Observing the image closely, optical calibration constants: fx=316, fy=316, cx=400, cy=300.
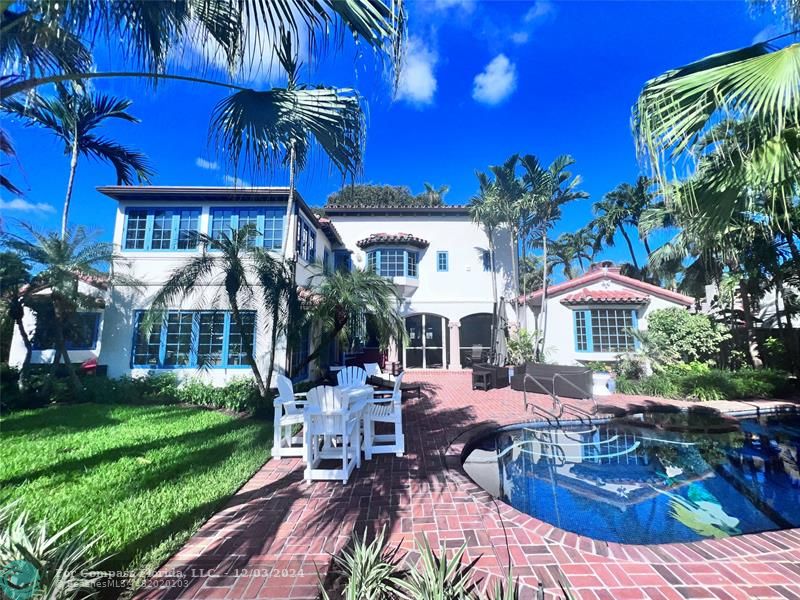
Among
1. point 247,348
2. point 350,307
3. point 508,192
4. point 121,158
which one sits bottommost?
point 247,348

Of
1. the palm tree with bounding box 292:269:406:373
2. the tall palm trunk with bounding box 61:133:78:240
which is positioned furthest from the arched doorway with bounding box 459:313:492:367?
the tall palm trunk with bounding box 61:133:78:240

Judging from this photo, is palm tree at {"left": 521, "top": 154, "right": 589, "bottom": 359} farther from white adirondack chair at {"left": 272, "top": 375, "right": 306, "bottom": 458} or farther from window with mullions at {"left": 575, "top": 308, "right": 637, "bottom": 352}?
white adirondack chair at {"left": 272, "top": 375, "right": 306, "bottom": 458}

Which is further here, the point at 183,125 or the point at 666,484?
the point at 666,484

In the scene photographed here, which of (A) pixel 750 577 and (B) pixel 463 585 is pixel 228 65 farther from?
(A) pixel 750 577

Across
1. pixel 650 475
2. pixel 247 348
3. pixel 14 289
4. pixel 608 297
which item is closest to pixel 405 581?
pixel 650 475

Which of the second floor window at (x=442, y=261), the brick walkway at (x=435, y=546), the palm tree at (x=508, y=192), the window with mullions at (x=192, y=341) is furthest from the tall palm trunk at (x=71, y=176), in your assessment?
the palm tree at (x=508, y=192)

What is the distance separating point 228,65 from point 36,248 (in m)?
10.5

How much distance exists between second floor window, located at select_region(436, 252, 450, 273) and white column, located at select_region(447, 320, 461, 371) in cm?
319

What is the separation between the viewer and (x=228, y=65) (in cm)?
356

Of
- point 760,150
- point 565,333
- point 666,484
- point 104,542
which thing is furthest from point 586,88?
point 104,542

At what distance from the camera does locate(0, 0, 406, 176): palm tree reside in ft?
9.16

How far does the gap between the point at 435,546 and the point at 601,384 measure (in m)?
11.1

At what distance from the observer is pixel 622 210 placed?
2247 cm

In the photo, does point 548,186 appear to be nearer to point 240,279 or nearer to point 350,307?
point 350,307
